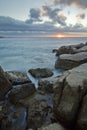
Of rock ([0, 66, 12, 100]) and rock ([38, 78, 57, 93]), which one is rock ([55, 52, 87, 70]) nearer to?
rock ([38, 78, 57, 93])

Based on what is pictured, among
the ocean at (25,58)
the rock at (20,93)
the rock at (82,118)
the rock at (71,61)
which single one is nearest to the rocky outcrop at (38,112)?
the rock at (20,93)

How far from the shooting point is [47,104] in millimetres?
14109

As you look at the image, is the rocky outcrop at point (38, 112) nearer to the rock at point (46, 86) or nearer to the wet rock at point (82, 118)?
the rock at point (46, 86)

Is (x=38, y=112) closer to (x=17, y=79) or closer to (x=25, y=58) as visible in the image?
(x=17, y=79)

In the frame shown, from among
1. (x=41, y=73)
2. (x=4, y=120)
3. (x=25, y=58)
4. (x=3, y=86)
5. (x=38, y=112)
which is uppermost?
(x=3, y=86)

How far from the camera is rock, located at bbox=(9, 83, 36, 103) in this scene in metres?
15.2

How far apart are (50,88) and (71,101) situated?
515 cm

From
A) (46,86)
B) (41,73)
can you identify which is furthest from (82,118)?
(41,73)

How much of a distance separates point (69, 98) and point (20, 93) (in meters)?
4.74

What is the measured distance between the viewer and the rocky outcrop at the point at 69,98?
37.0ft

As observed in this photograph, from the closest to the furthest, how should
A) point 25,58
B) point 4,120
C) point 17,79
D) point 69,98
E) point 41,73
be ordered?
1. point 69,98
2. point 4,120
3. point 17,79
4. point 41,73
5. point 25,58

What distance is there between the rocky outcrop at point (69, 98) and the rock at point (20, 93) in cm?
358

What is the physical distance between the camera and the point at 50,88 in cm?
1639

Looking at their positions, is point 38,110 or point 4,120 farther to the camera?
point 38,110
